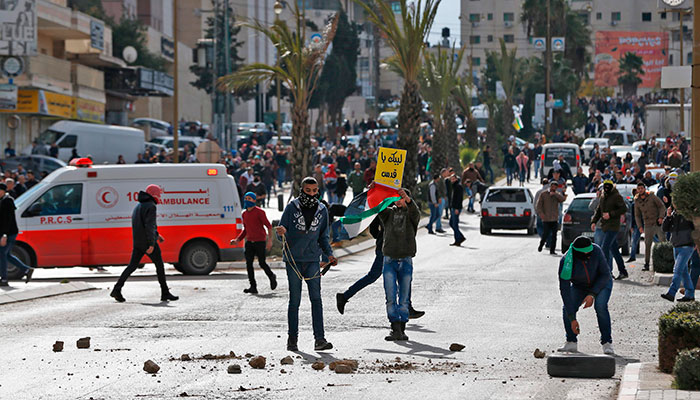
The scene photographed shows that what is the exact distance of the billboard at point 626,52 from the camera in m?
114

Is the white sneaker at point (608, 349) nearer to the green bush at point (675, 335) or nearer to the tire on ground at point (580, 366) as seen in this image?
the tire on ground at point (580, 366)

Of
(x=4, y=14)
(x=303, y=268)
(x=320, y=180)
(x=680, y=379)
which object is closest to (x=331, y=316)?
(x=303, y=268)

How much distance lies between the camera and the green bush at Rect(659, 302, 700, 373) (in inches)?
391

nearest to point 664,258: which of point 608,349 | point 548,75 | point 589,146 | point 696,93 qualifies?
point 696,93

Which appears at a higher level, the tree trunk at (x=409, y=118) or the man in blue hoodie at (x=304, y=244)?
the tree trunk at (x=409, y=118)

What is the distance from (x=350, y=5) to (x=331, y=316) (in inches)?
5424

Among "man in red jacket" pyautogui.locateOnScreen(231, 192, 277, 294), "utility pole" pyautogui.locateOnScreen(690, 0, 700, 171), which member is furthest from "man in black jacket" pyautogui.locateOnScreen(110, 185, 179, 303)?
"utility pole" pyautogui.locateOnScreen(690, 0, 700, 171)

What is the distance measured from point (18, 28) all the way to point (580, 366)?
40.2m

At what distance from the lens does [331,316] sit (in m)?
15.2

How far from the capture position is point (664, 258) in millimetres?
20656

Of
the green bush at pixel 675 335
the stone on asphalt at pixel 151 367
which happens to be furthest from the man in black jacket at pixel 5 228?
the green bush at pixel 675 335

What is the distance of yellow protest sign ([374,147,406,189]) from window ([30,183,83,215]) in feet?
32.4

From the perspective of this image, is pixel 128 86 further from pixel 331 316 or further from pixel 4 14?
pixel 331 316

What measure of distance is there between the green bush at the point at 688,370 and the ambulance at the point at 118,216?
1417 centimetres
